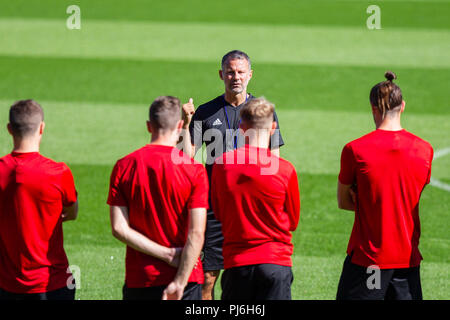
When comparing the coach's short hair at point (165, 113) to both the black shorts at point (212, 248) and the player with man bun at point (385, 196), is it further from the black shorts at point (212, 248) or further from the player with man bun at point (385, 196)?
the black shorts at point (212, 248)

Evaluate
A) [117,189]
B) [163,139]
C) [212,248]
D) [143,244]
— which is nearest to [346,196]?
[163,139]

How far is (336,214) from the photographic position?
28.3 feet

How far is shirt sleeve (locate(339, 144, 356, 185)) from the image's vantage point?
4.62 meters

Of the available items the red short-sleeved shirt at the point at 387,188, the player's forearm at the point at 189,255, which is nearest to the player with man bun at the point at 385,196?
the red short-sleeved shirt at the point at 387,188

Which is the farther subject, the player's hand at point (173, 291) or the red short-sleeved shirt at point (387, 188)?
the red short-sleeved shirt at point (387, 188)

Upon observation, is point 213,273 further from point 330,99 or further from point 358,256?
point 330,99

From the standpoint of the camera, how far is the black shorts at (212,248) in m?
6.05

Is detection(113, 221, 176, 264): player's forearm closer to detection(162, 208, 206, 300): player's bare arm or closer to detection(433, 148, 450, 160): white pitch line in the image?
detection(162, 208, 206, 300): player's bare arm

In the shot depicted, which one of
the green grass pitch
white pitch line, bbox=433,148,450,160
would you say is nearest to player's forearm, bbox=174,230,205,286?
the green grass pitch

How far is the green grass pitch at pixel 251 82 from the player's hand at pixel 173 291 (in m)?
2.42

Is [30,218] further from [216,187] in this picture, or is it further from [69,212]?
[216,187]

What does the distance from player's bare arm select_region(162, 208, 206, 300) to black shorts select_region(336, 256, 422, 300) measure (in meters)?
1.20

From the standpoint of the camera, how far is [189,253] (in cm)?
422

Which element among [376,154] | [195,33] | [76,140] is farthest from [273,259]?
[195,33]
